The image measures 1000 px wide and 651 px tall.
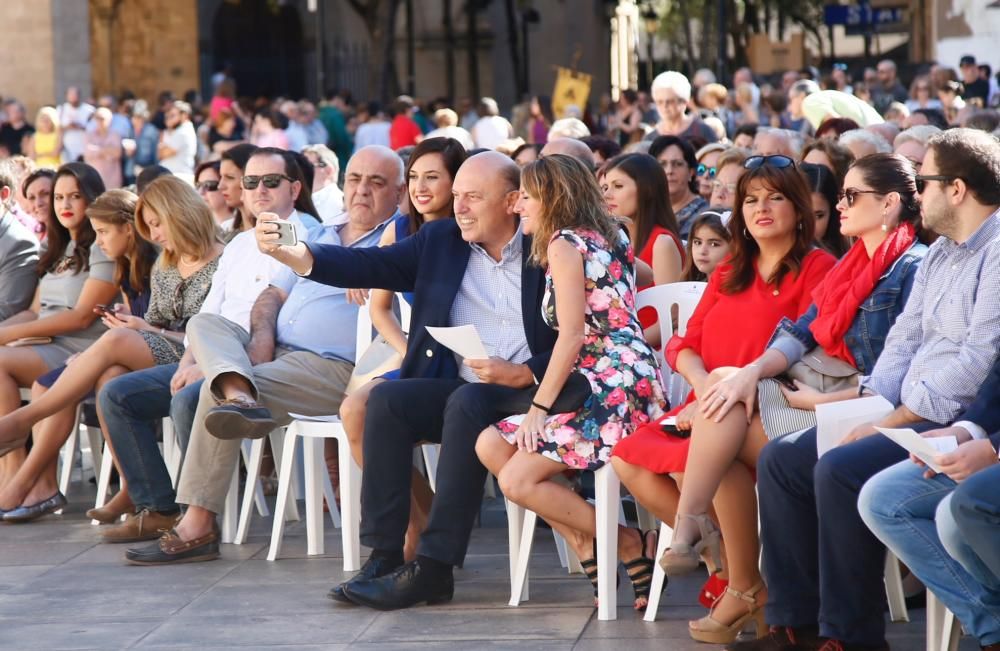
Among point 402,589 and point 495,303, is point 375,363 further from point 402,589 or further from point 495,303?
point 402,589

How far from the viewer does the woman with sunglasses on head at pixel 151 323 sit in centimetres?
761

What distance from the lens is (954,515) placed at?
4422 millimetres

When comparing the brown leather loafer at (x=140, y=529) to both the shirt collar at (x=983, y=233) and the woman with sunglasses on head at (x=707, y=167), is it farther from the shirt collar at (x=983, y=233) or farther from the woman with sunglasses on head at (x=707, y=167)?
the shirt collar at (x=983, y=233)

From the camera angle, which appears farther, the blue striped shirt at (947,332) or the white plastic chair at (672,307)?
the white plastic chair at (672,307)

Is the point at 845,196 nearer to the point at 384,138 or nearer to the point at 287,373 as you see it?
the point at 287,373

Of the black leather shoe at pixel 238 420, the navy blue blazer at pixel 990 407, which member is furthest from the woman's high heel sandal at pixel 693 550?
the black leather shoe at pixel 238 420

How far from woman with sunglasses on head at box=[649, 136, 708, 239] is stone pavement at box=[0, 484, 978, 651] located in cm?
190

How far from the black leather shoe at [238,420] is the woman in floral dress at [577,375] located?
1.14 meters

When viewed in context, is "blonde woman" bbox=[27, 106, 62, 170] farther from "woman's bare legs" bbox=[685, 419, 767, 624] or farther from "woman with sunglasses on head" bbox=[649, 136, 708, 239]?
"woman's bare legs" bbox=[685, 419, 767, 624]

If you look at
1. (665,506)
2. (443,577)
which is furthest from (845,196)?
(443,577)

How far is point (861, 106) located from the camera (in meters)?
10.1

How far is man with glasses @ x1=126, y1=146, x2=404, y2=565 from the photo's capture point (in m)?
6.75

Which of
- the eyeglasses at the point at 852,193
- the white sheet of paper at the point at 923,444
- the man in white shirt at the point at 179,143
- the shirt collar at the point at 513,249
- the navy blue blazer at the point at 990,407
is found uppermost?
the man in white shirt at the point at 179,143

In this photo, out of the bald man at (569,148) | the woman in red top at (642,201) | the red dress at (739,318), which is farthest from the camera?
the bald man at (569,148)
